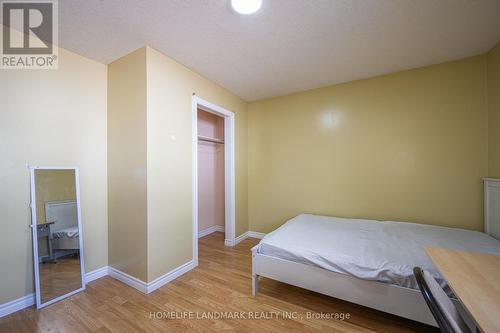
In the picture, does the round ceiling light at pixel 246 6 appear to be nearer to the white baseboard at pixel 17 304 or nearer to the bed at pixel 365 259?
the bed at pixel 365 259

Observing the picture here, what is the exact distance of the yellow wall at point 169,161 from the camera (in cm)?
204

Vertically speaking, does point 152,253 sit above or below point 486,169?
below

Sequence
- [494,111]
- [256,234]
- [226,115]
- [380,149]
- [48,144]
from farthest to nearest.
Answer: [256,234], [226,115], [380,149], [494,111], [48,144]

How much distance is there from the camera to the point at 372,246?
1802 mm

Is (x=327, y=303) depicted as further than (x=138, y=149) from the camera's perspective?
No

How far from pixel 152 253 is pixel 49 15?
2.30 m

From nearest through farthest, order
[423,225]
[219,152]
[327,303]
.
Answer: [327,303], [423,225], [219,152]

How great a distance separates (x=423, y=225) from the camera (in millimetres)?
2330

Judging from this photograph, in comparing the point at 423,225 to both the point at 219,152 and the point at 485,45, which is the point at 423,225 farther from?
the point at 219,152

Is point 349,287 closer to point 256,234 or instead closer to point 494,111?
point 256,234

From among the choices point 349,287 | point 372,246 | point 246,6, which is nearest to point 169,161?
point 246,6

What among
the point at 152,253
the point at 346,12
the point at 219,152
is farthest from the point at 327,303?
the point at 219,152

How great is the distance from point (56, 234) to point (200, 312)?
5.43ft

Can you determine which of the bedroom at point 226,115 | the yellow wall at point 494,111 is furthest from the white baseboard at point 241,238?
the yellow wall at point 494,111
